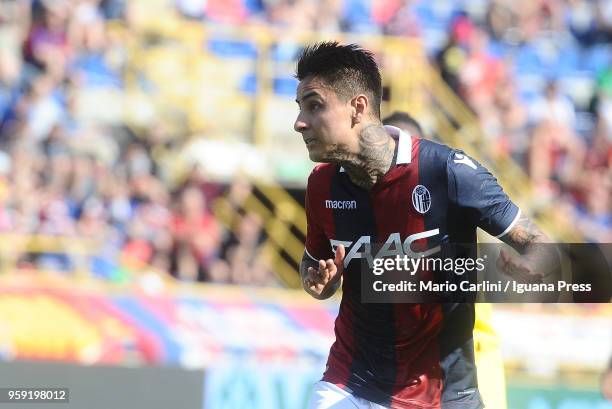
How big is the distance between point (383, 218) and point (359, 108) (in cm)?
51

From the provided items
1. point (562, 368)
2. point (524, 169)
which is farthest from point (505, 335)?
point (524, 169)

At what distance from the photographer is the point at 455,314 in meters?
5.00

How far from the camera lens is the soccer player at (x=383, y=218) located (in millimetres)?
4797

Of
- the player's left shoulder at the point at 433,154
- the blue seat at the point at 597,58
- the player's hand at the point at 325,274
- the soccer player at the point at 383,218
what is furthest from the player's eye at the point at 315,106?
the blue seat at the point at 597,58

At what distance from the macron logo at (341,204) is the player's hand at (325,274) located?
0.35 m

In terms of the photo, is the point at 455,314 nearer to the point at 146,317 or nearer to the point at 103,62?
the point at 146,317

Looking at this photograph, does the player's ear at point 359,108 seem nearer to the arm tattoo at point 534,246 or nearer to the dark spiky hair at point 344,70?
the dark spiky hair at point 344,70

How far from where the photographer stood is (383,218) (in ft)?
16.1

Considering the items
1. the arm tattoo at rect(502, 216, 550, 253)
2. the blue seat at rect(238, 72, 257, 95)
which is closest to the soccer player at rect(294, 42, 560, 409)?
the arm tattoo at rect(502, 216, 550, 253)

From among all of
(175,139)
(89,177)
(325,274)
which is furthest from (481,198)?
(175,139)

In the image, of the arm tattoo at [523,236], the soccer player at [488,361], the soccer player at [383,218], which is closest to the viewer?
the arm tattoo at [523,236]

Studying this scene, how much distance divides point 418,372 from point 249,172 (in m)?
8.55

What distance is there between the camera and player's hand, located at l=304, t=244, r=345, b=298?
4614mm

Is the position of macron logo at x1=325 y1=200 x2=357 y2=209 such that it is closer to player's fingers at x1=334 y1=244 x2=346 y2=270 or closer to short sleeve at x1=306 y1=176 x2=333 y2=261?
short sleeve at x1=306 y1=176 x2=333 y2=261
